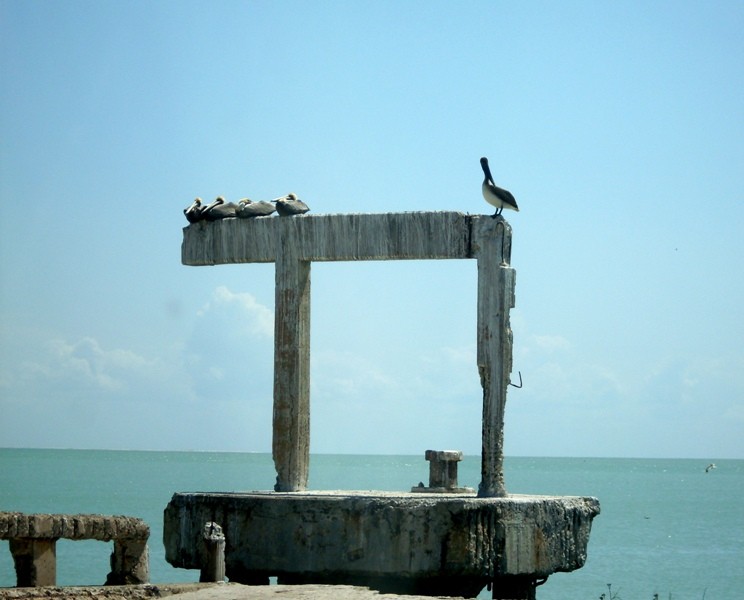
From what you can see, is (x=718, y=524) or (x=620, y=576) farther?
(x=718, y=524)

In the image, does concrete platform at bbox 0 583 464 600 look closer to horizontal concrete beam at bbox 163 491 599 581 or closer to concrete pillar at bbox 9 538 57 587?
concrete pillar at bbox 9 538 57 587

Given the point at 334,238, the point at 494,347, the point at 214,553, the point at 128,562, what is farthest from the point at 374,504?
the point at 334,238

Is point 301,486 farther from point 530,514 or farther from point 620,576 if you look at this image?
point 620,576

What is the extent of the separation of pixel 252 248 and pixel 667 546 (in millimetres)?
42815

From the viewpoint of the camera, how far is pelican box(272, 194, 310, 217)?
16672mm

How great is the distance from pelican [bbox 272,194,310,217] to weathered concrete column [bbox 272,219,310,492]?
122 mm

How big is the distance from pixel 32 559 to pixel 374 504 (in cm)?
336

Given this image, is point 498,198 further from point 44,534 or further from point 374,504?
point 44,534

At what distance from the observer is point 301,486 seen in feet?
54.1

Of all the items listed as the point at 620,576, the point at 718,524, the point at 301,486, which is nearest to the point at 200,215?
the point at 301,486

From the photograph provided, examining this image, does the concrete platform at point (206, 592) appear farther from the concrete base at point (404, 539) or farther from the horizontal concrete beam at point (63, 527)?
the concrete base at point (404, 539)

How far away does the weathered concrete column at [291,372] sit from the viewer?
16531mm

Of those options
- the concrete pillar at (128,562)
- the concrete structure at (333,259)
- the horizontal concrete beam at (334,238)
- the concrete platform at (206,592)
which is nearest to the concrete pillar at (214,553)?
the concrete platform at (206,592)

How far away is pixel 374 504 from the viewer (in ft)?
48.8
